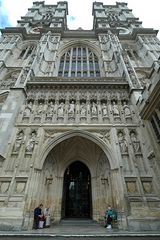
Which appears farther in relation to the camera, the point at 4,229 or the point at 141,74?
the point at 141,74

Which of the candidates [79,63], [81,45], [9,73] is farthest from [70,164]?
[81,45]

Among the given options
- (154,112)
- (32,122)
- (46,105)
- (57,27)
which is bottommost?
(154,112)

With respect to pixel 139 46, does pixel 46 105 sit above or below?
below

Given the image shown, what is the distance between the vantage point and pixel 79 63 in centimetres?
2086

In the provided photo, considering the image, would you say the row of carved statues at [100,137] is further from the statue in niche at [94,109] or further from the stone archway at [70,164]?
the statue in niche at [94,109]

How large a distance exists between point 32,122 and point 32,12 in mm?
33352

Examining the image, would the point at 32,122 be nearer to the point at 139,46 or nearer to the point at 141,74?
the point at 141,74

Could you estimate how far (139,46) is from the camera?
22.4 m

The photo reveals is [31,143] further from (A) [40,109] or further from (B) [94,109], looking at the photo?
(B) [94,109]

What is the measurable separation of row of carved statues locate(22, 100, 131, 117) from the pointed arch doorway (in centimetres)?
406

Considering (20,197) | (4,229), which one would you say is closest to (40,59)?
(20,197)

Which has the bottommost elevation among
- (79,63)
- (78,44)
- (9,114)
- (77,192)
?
(77,192)

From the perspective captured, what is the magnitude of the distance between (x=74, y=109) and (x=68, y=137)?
237cm

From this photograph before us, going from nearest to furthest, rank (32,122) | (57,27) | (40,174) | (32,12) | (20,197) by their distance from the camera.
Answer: (20,197) → (40,174) → (32,122) → (57,27) → (32,12)
